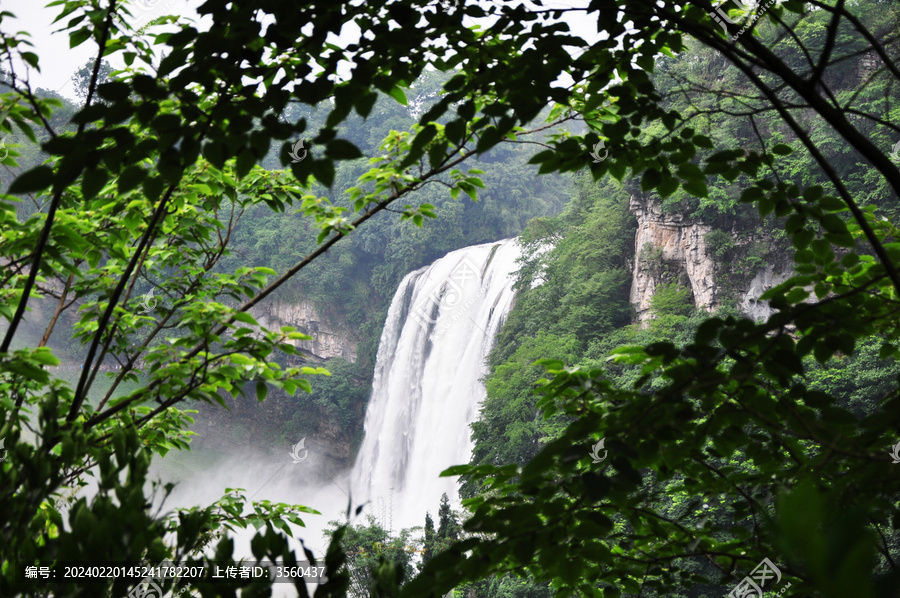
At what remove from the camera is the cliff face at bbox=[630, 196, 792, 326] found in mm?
11906

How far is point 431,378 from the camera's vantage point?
17.7 meters

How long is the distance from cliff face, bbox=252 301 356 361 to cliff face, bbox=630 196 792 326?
16.4 meters

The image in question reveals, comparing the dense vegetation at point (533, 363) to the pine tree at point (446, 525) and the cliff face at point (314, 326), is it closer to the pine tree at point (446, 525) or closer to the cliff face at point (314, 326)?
the pine tree at point (446, 525)

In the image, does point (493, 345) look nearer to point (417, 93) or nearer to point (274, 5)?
point (274, 5)

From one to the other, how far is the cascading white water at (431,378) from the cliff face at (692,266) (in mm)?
3947

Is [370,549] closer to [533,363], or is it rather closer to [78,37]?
[533,363]

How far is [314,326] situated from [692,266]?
18424mm

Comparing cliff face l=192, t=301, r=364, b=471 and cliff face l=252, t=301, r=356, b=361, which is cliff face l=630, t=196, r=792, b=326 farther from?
cliff face l=252, t=301, r=356, b=361

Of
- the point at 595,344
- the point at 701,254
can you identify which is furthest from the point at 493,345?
the point at 701,254

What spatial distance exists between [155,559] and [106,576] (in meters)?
0.06

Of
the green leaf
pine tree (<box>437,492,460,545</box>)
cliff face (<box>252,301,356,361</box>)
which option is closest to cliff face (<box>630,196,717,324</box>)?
Result: pine tree (<box>437,492,460,545</box>)

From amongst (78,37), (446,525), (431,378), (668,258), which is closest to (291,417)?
(431,378)

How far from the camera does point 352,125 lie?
32.6m

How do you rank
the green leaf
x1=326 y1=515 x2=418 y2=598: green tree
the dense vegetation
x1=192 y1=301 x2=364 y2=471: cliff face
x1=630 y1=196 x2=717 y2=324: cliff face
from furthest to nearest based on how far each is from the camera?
x1=192 y1=301 x2=364 y2=471: cliff face
x1=630 y1=196 x2=717 y2=324: cliff face
x1=326 y1=515 x2=418 y2=598: green tree
the green leaf
the dense vegetation
